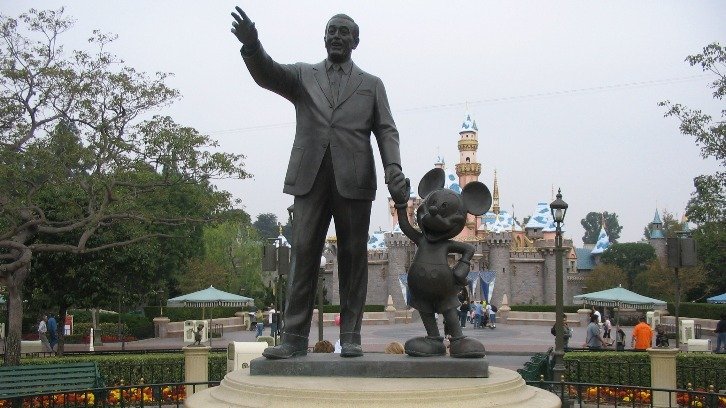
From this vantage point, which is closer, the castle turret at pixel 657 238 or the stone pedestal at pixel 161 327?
the stone pedestal at pixel 161 327

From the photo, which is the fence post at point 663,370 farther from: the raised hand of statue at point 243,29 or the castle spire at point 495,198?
the castle spire at point 495,198

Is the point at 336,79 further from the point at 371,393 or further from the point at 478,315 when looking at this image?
the point at 478,315

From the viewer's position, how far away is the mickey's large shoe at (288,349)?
20.2 ft

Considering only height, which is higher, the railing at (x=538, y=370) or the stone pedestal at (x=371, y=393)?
the stone pedestal at (x=371, y=393)

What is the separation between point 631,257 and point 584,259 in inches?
553

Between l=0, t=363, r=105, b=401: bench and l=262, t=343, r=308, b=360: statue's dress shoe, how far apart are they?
20.3ft

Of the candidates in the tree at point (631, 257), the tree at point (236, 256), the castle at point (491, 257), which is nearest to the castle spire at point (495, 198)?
the castle at point (491, 257)

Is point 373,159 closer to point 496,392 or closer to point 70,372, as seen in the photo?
point 496,392

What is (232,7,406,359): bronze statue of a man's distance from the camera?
645 centimetres

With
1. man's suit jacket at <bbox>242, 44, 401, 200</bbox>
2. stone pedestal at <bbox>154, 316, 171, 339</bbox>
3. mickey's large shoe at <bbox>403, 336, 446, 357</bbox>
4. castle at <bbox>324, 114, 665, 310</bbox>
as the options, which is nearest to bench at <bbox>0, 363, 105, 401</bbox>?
man's suit jacket at <bbox>242, 44, 401, 200</bbox>

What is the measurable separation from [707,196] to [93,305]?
17.5 m

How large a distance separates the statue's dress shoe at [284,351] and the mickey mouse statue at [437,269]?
84cm

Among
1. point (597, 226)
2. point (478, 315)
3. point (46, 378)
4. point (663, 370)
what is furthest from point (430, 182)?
point (597, 226)

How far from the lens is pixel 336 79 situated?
263 inches
